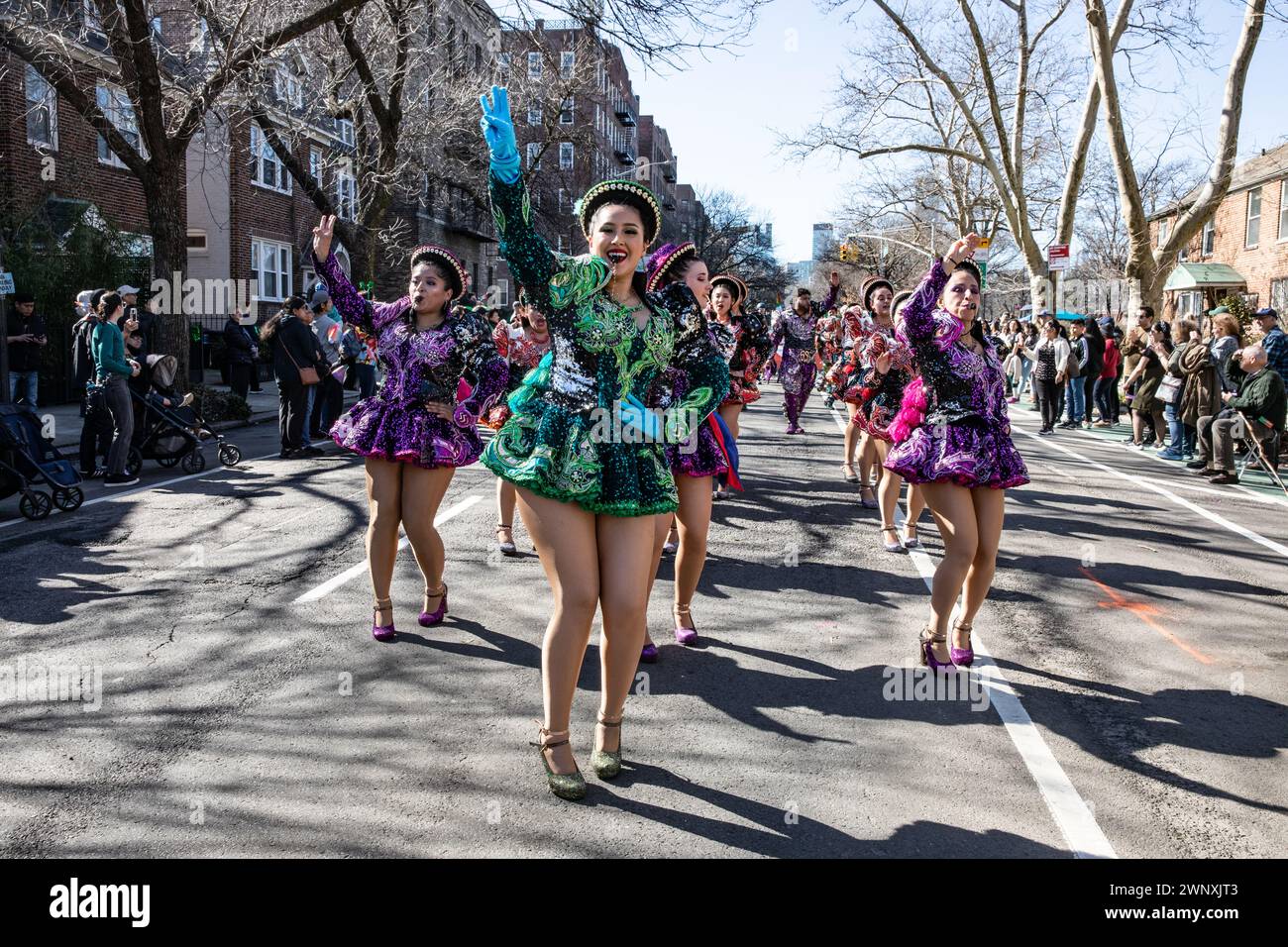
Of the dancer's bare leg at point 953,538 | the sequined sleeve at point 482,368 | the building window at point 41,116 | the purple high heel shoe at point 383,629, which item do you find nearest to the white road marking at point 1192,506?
the dancer's bare leg at point 953,538

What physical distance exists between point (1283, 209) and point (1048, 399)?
22467mm

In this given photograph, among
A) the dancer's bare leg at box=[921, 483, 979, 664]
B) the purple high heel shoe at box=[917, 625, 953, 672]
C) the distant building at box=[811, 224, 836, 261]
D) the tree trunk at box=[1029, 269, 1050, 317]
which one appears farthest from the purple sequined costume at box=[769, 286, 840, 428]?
the distant building at box=[811, 224, 836, 261]

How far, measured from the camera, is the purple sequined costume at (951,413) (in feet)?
16.7

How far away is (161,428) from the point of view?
1158cm

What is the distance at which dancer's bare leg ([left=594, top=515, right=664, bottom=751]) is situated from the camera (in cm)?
376

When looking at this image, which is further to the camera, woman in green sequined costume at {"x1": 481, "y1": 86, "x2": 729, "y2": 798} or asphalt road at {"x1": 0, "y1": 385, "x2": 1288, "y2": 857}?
woman in green sequined costume at {"x1": 481, "y1": 86, "x2": 729, "y2": 798}

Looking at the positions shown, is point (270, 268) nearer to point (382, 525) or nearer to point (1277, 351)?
point (1277, 351)

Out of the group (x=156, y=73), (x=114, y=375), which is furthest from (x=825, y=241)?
(x=114, y=375)

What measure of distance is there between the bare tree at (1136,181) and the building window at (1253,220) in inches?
764

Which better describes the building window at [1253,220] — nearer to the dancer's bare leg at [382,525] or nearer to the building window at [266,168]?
the building window at [266,168]

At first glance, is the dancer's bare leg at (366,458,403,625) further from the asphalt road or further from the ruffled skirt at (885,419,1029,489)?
the ruffled skirt at (885,419,1029,489)

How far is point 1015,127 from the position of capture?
30.2 metres

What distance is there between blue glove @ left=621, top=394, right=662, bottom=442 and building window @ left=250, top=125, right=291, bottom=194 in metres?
29.7
